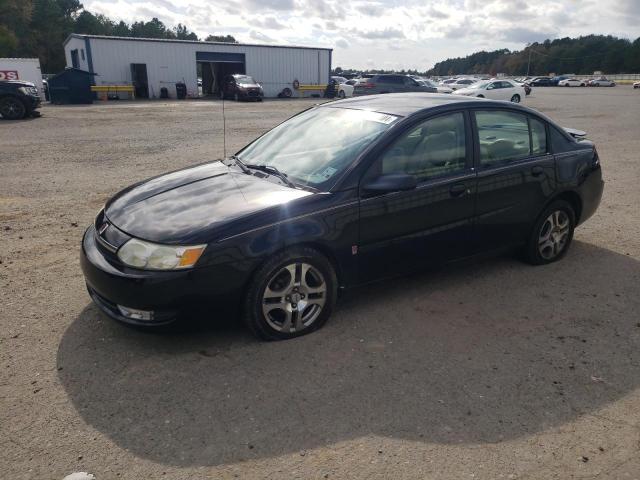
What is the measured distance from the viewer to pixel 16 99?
17.9 m

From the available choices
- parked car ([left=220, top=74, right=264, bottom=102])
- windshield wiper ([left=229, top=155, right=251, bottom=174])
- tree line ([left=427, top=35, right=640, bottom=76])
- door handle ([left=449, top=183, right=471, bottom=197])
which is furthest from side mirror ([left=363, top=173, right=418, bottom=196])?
tree line ([left=427, top=35, right=640, bottom=76])

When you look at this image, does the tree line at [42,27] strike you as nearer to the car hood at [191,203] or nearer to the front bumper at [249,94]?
the front bumper at [249,94]

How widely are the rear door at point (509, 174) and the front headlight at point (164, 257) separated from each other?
240cm

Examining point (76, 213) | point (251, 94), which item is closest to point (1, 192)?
point (76, 213)

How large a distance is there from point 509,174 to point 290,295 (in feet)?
7.50

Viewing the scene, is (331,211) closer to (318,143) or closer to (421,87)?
(318,143)

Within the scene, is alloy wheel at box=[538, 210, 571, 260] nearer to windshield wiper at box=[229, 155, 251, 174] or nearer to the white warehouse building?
windshield wiper at box=[229, 155, 251, 174]

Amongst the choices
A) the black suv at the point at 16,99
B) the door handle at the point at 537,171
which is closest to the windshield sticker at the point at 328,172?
the door handle at the point at 537,171

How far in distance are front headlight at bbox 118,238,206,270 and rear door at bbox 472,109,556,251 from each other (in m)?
2.40

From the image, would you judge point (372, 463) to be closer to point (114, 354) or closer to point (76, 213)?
point (114, 354)

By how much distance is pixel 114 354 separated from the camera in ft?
11.0

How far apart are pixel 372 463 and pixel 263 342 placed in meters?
1.27

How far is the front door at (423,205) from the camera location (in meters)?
3.77

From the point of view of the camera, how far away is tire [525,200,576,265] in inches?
191
